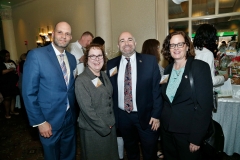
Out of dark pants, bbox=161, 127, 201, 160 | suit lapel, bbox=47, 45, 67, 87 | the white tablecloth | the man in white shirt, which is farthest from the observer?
the man in white shirt

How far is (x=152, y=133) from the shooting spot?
179cm

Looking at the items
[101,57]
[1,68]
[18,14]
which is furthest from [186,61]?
[18,14]

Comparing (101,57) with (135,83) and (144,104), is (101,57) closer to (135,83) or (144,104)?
(135,83)

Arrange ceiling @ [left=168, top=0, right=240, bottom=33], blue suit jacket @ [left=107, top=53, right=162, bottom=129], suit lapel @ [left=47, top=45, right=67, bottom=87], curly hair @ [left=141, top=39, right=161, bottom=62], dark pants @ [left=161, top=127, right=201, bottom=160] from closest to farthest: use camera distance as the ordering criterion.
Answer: dark pants @ [left=161, top=127, right=201, bottom=160], suit lapel @ [left=47, top=45, right=67, bottom=87], blue suit jacket @ [left=107, top=53, right=162, bottom=129], curly hair @ [left=141, top=39, right=161, bottom=62], ceiling @ [left=168, top=0, right=240, bottom=33]

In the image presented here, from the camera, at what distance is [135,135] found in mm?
1881

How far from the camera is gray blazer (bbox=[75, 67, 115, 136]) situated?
1.45m

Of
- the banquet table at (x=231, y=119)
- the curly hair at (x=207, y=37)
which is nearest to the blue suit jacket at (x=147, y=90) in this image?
the curly hair at (x=207, y=37)

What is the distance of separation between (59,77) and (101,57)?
45 centimetres

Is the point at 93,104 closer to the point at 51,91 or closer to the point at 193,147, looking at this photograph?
the point at 51,91

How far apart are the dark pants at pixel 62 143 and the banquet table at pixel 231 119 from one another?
1.93 meters

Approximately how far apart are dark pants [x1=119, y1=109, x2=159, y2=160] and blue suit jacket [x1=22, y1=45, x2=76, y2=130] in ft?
2.18

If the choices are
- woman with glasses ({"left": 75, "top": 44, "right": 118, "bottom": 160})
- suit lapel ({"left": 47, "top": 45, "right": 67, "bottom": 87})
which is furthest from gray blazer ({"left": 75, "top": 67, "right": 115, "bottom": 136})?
suit lapel ({"left": 47, "top": 45, "right": 67, "bottom": 87})

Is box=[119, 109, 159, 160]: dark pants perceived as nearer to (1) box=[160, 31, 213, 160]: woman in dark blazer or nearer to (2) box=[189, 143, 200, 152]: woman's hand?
(1) box=[160, 31, 213, 160]: woman in dark blazer

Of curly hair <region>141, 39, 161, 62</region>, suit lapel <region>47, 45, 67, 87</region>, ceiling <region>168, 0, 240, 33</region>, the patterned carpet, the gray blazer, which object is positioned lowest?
the patterned carpet
